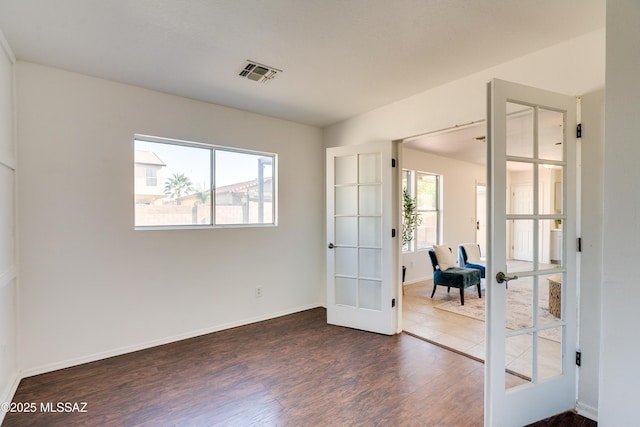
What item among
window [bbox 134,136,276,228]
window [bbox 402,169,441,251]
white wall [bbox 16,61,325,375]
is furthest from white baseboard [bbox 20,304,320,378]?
window [bbox 402,169,441,251]

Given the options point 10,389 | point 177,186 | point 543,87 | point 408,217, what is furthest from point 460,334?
point 10,389

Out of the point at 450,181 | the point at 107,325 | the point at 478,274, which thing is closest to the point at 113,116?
the point at 107,325

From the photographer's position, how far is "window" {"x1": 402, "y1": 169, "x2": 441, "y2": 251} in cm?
565

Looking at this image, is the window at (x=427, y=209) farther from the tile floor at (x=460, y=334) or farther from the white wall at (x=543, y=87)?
the white wall at (x=543, y=87)

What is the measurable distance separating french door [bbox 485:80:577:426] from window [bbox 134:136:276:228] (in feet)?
8.58

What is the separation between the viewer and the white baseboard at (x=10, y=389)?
1847 millimetres

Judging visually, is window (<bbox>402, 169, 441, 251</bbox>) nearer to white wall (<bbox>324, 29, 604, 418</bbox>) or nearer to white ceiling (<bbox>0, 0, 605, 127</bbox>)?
white wall (<bbox>324, 29, 604, 418</bbox>)

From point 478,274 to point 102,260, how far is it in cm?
468

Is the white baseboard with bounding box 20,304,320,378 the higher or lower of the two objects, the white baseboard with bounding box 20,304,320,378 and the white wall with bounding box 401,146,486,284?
the lower

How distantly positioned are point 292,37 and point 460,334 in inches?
127

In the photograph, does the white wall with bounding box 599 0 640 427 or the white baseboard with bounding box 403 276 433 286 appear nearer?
the white wall with bounding box 599 0 640 427

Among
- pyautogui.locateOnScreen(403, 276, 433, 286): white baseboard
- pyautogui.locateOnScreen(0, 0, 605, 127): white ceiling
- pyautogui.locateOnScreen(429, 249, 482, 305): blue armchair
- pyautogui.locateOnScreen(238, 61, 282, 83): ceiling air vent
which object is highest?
pyautogui.locateOnScreen(238, 61, 282, 83): ceiling air vent

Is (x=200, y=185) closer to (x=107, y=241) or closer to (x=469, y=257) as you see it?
(x=107, y=241)

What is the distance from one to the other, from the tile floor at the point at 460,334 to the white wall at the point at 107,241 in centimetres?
194
